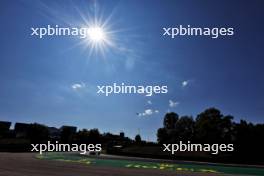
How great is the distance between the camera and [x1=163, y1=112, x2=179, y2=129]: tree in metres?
137

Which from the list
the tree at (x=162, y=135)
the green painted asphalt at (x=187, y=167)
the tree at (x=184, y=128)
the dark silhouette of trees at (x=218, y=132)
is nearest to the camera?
the green painted asphalt at (x=187, y=167)

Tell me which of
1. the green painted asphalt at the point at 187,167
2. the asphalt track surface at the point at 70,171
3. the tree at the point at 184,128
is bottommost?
the green painted asphalt at the point at 187,167

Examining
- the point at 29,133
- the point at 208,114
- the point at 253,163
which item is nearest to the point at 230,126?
the point at 208,114

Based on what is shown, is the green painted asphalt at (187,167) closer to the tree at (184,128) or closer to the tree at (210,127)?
the tree at (210,127)

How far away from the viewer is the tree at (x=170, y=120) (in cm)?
13725

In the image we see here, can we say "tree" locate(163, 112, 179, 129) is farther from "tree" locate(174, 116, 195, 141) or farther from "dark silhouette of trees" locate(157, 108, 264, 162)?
"tree" locate(174, 116, 195, 141)

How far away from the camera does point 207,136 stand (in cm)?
9606

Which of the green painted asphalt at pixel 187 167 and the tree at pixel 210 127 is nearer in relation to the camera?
the green painted asphalt at pixel 187 167

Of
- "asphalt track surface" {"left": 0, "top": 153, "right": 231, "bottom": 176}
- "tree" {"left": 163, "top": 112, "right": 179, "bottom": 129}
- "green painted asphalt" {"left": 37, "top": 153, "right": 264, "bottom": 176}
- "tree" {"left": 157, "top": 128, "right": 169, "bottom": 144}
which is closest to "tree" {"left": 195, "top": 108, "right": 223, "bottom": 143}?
"tree" {"left": 157, "top": 128, "right": 169, "bottom": 144}

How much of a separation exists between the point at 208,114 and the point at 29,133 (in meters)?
70.8

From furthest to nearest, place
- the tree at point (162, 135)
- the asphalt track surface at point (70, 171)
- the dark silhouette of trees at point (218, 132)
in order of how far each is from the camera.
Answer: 1. the tree at point (162, 135)
2. the dark silhouette of trees at point (218, 132)
3. the asphalt track surface at point (70, 171)

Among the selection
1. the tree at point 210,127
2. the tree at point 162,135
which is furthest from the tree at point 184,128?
the tree at point 210,127

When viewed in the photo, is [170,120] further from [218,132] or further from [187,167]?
[187,167]

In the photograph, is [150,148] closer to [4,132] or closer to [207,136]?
[207,136]
